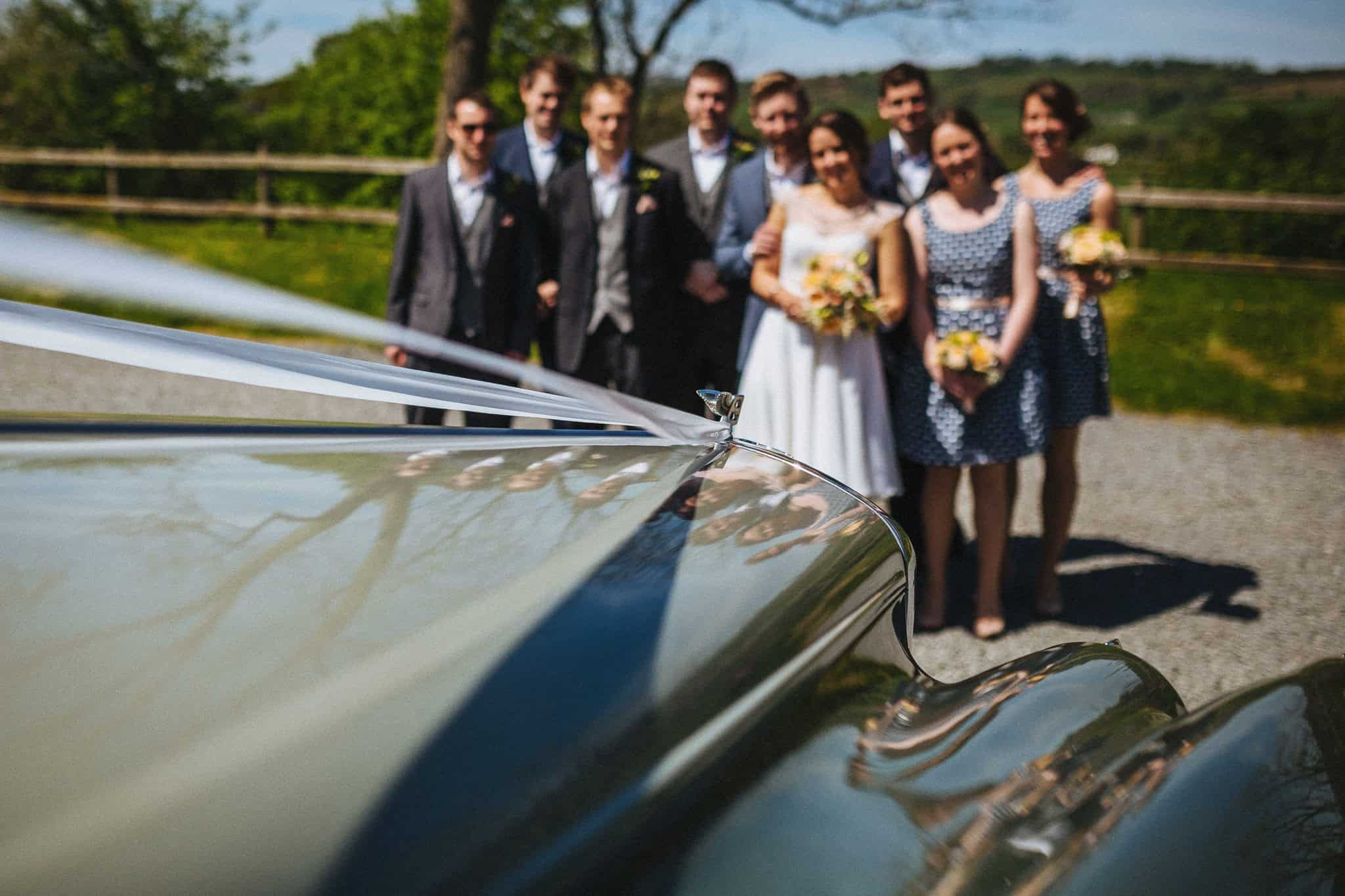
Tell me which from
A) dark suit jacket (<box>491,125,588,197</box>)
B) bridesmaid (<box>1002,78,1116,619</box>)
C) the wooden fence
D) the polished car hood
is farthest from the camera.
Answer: the wooden fence

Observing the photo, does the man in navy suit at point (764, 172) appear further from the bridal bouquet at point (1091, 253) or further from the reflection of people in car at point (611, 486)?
the reflection of people in car at point (611, 486)

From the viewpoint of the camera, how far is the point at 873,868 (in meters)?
1.10

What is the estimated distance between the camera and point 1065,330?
4203 millimetres

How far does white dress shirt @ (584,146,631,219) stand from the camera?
4555 millimetres

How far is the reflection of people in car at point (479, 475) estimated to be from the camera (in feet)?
4.67

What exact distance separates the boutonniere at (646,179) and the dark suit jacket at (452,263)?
46cm

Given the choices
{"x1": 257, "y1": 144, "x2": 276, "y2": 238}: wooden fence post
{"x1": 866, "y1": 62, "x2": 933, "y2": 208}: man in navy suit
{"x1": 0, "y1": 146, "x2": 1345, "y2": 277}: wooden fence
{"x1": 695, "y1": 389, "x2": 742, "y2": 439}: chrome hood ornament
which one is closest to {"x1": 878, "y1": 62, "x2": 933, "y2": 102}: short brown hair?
{"x1": 866, "y1": 62, "x2": 933, "y2": 208}: man in navy suit

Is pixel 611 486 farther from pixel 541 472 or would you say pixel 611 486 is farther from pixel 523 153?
pixel 523 153

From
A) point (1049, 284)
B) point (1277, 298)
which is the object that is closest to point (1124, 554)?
point (1049, 284)

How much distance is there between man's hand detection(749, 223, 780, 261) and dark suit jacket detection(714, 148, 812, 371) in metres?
0.25

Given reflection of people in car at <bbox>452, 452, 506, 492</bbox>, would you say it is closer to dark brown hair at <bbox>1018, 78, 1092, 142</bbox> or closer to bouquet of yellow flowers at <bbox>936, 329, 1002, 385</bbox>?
bouquet of yellow flowers at <bbox>936, 329, 1002, 385</bbox>

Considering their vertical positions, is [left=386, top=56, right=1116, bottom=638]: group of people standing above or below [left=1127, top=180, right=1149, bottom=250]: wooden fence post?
below

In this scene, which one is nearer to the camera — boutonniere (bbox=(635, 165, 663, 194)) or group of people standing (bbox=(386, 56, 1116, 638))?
group of people standing (bbox=(386, 56, 1116, 638))

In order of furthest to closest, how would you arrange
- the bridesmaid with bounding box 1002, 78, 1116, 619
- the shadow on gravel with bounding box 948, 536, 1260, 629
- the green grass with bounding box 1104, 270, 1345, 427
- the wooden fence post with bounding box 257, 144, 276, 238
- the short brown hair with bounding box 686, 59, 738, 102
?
1. the wooden fence post with bounding box 257, 144, 276, 238
2. the green grass with bounding box 1104, 270, 1345, 427
3. the short brown hair with bounding box 686, 59, 738, 102
4. the shadow on gravel with bounding box 948, 536, 1260, 629
5. the bridesmaid with bounding box 1002, 78, 1116, 619
